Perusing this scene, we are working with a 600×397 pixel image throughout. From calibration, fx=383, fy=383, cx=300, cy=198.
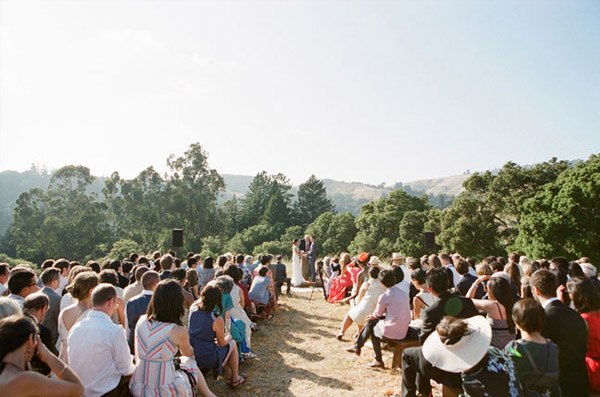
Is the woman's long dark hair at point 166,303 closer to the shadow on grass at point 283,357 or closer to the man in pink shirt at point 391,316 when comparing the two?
the shadow on grass at point 283,357

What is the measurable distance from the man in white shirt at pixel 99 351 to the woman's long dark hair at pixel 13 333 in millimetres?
→ 1058

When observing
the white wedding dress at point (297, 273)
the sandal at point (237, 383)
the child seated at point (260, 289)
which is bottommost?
the white wedding dress at point (297, 273)

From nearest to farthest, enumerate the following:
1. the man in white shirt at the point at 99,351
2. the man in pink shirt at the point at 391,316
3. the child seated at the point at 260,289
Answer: the man in white shirt at the point at 99,351
the man in pink shirt at the point at 391,316
the child seated at the point at 260,289

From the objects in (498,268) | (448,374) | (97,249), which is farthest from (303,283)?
(97,249)

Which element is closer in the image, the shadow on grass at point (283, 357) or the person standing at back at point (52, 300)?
the person standing at back at point (52, 300)

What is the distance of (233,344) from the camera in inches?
199

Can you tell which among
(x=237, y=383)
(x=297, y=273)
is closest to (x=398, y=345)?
(x=237, y=383)

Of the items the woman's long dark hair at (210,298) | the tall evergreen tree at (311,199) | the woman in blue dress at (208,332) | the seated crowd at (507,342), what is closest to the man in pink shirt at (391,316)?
the seated crowd at (507,342)

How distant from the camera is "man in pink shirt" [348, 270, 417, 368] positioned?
5.53 meters

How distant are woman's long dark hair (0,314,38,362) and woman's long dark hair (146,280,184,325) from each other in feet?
3.78

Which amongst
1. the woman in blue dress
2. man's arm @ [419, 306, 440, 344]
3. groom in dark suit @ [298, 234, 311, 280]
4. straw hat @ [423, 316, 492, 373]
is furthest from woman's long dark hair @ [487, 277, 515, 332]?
groom in dark suit @ [298, 234, 311, 280]

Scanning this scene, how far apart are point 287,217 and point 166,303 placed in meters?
51.7

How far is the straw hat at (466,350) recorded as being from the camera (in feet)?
9.92

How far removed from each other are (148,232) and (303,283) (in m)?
36.5
